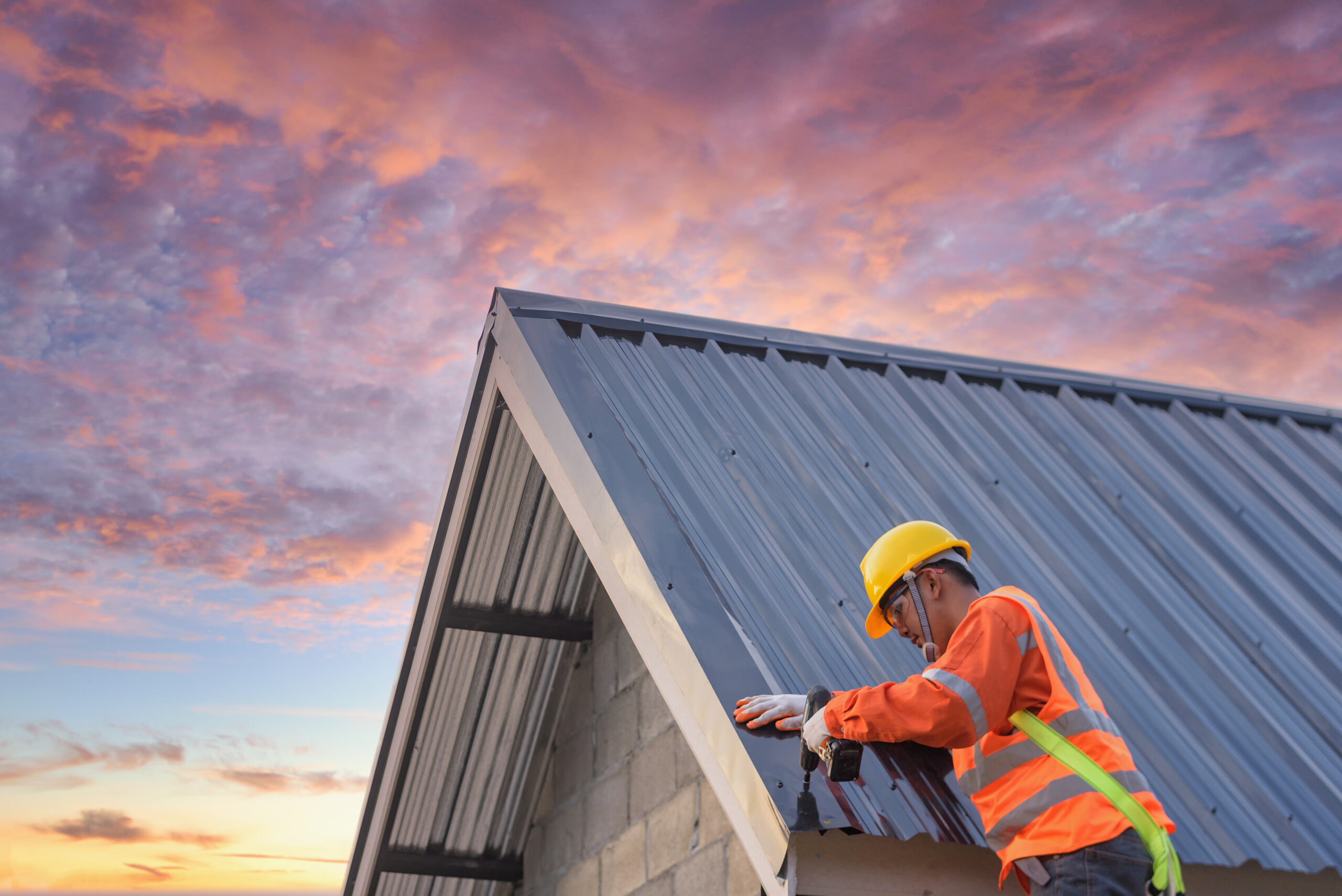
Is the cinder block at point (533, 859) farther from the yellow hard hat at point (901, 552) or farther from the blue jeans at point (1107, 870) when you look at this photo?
the blue jeans at point (1107, 870)

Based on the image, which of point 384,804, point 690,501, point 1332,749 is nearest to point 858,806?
point 690,501

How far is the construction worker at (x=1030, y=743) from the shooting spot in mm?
3014

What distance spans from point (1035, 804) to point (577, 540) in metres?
4.09

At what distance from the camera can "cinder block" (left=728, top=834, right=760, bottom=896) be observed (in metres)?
5.26

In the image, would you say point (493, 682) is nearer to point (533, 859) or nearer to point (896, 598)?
point (533, 859)

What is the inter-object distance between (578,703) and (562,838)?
911mm

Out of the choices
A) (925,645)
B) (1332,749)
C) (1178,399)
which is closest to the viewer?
(925,645)

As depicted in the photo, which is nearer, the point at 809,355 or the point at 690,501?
the point at 690,501

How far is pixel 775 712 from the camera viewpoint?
3.43 metres

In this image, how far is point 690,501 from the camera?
4.73 metres

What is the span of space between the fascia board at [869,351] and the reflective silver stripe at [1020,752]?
3.57m

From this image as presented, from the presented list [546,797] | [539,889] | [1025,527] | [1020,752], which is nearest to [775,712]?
[1020,752]

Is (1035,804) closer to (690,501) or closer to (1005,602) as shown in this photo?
(1005,602)

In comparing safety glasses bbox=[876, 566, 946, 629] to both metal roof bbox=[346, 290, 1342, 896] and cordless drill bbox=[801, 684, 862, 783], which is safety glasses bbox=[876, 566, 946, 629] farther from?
cordless drill bbox=[801, 684, 862, 783]
